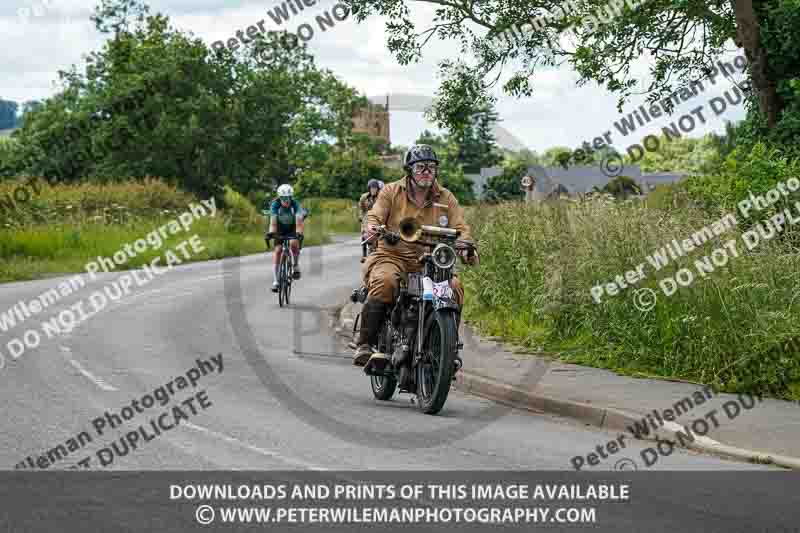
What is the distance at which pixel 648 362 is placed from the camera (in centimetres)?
1293

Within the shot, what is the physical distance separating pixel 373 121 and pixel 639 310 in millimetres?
106542

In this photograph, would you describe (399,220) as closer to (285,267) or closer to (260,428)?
(260,428)

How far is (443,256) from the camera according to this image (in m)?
10.4

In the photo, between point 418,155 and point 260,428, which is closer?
point 260,428

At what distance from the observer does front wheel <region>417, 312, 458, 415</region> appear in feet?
32.6

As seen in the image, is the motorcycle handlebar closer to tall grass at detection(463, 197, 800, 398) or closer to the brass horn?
the brass horn

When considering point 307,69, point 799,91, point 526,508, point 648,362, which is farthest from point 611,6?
point 307,69

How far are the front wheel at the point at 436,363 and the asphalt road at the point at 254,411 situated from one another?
171 mm

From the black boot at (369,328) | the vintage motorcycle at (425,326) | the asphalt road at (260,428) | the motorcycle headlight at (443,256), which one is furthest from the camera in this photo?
the black boot at (369,328)

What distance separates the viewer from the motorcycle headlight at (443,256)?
1033cm

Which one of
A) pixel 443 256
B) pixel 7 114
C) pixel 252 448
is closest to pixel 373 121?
pixel 7 114

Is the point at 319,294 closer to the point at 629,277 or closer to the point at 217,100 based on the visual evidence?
the point at 629,277

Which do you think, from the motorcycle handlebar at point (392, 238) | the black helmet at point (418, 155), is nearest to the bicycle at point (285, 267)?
the black helmet at point (418, 155)

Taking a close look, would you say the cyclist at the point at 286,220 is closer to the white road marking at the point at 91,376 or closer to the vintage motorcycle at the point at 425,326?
the white road marking at the point at 91,376
